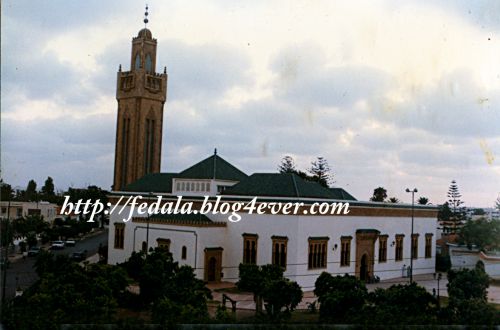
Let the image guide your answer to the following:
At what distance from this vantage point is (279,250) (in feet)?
81.4

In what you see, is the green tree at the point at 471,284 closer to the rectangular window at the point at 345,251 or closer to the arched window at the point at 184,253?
the rectangular window at the point at 345,251

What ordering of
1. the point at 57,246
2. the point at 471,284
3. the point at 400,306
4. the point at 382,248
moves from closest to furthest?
the point at 400,306, the point at 471,284, the point at 382,248, the point at 57,246

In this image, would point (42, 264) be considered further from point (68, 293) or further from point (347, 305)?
point (347, 305)

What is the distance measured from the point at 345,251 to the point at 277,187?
168 inches

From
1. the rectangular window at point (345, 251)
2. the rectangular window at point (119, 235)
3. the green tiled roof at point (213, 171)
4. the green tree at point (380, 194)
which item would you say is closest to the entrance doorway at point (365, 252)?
the rectangular window at point (345, 251)

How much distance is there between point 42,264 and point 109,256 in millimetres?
9921

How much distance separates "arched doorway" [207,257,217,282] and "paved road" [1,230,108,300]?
7.41 metres

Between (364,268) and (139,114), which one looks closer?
(364,268)

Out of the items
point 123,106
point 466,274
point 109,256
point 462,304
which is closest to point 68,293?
point 462,304

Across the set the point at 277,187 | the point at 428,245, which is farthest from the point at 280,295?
the point at 428,245

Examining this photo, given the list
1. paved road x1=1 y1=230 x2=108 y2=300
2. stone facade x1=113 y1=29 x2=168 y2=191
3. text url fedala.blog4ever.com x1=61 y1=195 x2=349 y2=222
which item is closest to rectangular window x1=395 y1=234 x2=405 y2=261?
text url fedala.blog4ever.com x1=61 y1=195 x2=349 y2=222

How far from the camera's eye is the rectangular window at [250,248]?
25688 millimetres

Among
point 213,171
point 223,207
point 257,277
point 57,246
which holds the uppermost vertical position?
point 213,171

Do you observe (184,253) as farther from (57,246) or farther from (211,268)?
(57,246)
